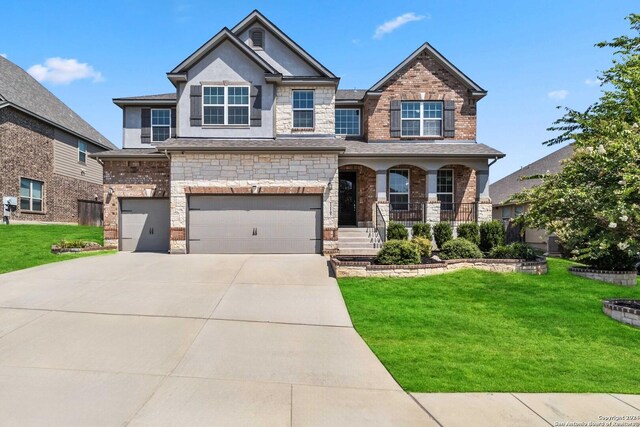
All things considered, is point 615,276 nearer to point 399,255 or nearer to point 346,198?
point 399,255

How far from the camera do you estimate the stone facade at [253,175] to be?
14632 millimetres

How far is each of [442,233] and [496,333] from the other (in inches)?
335

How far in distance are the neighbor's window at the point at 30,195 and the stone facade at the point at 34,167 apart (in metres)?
0.24

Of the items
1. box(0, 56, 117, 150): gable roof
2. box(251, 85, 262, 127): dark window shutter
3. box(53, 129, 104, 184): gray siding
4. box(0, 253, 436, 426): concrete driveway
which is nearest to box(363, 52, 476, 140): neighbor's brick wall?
box(251, 85, 262, 127): dark window shutter

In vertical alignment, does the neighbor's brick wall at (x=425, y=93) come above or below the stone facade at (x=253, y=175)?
above

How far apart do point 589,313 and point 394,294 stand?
14.2 feet

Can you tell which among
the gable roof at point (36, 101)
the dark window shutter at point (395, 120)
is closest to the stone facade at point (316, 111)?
the dark window shutter at point (395, 120)

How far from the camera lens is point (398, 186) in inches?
717

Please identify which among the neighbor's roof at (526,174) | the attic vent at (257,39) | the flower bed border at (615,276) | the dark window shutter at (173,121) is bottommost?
the flower bed border at (615,276)

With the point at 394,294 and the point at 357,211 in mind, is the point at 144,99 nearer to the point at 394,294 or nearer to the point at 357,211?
the point at 357,211

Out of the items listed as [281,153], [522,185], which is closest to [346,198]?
[281,153]

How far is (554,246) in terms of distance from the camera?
60.8 feet

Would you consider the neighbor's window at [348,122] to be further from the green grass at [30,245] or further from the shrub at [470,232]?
the green grass at [30,245]

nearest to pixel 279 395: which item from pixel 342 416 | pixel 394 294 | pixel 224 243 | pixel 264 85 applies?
pixel 342 416
